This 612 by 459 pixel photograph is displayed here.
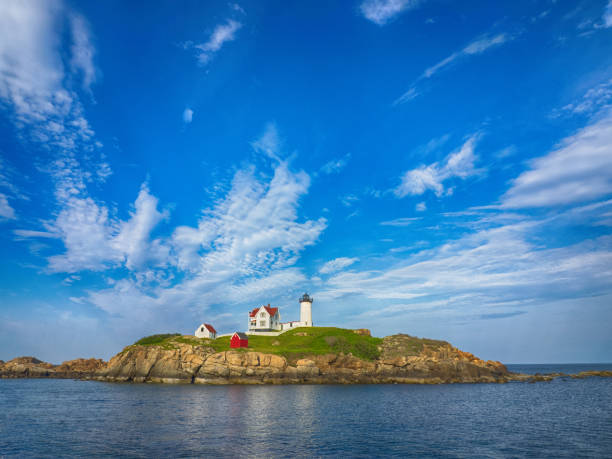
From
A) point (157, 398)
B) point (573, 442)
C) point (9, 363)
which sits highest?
point (9, 363)

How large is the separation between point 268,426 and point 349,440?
Answer: 8.94 meters

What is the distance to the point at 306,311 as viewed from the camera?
121 m

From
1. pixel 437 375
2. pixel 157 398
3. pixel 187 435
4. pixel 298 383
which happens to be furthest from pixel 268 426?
pixel 437 375

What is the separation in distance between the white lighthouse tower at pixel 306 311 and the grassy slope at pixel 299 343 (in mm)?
11520

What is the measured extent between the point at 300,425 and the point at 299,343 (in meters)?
62.7

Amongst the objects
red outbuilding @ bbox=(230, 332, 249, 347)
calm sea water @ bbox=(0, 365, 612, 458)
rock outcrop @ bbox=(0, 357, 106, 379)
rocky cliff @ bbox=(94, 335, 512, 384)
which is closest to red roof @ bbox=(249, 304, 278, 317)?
red outbuilding @ bbox=(230, 332, 249, 347)

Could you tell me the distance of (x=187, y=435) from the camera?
3291 centimetres

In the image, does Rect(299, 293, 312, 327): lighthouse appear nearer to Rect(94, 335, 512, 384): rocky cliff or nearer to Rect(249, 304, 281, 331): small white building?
Rect(249, 304, 281, 331): small white building

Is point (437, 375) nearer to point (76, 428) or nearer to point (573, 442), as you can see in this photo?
point (573, 442)

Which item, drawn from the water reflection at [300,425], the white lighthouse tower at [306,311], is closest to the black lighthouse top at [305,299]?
the white lighthouse tower at [306,311]

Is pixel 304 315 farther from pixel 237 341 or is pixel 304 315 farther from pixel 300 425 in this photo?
pixel 300 425

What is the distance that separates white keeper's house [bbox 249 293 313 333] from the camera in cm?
11325

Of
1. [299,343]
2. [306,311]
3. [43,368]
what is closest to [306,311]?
[306,311]

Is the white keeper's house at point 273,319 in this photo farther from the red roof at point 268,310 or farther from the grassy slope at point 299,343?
the grassy slope at point 299,343
